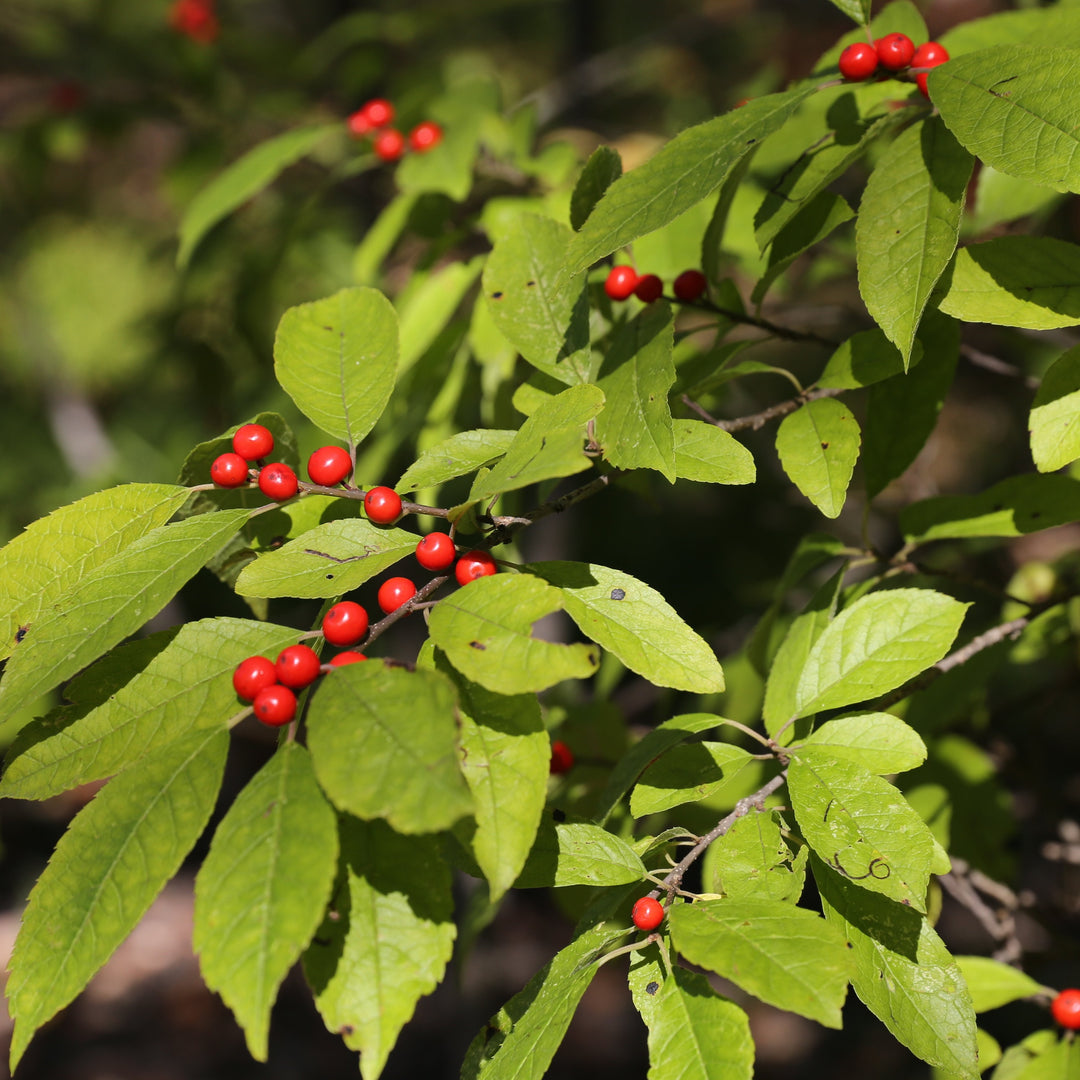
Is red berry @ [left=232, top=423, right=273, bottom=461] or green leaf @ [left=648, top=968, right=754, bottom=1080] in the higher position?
red berry @ [left=232, top=423, right=273, bottom=461]

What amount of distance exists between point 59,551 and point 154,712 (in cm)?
23

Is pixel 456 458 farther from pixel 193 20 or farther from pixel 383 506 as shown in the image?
pixel 193 20

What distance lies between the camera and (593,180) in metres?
1.07

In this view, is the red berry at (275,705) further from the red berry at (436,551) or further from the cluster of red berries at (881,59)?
the cluster of red berries at (881,59)

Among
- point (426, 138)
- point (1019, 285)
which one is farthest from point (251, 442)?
point (426, 138)

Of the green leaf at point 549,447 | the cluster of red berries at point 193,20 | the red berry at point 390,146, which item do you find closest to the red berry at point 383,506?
the green leaf at point 549,447

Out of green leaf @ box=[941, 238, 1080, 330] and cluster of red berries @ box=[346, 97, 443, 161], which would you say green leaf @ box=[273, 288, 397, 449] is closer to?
green leaf @ box=[941, 238, 1080, 330]

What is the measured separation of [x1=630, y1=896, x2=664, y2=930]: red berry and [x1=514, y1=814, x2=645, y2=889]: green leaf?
1.6 inches

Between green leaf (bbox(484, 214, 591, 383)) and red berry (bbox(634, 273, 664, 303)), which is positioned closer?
green leaf (bbox(484, 214, 591, 383))

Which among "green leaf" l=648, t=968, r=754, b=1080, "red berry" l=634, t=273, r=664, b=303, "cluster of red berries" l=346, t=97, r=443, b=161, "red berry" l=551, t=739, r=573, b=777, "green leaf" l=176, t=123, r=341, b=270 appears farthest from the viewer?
"cluster of red berries" l=346, t=97, r=443, b=161

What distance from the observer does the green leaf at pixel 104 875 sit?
751 millimetres

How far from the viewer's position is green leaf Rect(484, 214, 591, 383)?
3.70 ft

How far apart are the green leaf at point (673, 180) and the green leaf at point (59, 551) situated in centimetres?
55

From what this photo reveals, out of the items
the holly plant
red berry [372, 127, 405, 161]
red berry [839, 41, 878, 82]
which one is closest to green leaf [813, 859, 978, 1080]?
the holly plant
